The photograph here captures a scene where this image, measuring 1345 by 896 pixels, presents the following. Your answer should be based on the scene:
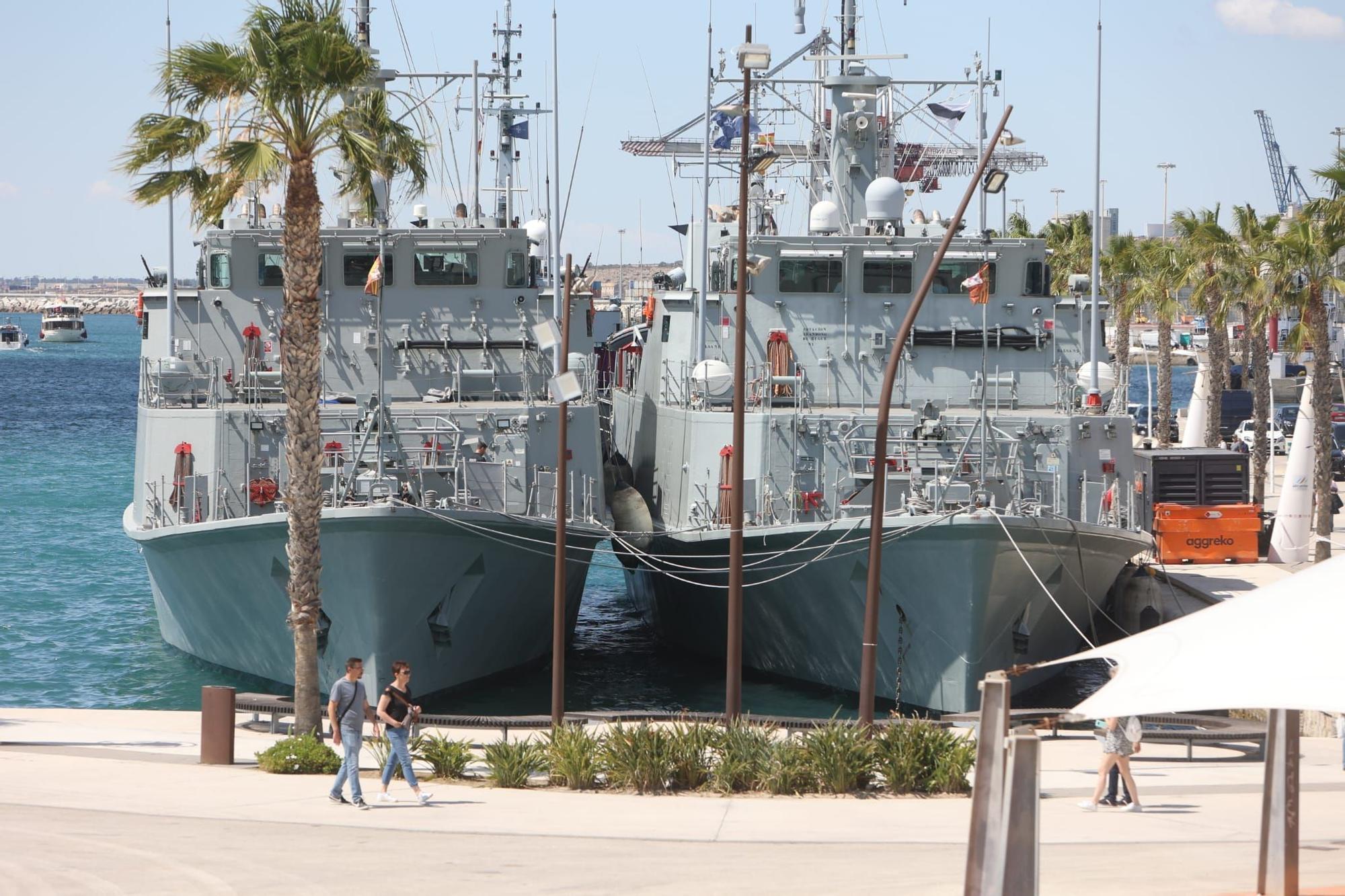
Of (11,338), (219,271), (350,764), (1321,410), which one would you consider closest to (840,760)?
(350,764)

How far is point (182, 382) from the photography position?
992 inches

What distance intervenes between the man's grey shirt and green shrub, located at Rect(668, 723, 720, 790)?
115 inches

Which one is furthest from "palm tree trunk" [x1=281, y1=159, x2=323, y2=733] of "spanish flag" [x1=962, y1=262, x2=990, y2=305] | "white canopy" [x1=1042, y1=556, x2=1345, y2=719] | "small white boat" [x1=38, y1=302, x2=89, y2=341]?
"small white boat" [x1=38, y1=302, x2=89, y2=341]

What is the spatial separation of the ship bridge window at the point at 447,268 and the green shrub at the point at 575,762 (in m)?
12.2

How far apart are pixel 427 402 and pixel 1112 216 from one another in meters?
146

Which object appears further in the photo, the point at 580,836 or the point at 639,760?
the point at 639,760

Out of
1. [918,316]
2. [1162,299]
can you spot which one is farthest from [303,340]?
[1162,299]

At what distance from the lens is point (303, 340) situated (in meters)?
17.2

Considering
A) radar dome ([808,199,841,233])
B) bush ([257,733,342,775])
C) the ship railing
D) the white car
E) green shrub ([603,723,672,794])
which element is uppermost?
radar dome ([808,199,841,233])

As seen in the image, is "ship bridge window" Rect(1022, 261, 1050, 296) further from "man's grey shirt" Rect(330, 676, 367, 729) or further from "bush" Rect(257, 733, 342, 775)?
"man's grey shirt" Rect(330, 676, 367, 729)

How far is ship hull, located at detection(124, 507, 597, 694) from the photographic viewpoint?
855 inches

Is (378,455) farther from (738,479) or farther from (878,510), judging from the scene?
(878,510)

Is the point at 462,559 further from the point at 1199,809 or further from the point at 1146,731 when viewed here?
the point at 1199,809

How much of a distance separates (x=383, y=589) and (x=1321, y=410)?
16.7m
